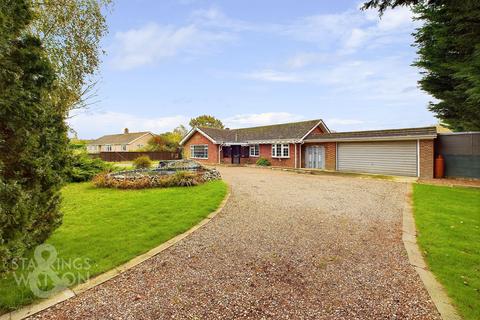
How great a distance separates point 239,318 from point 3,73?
4.13 metres

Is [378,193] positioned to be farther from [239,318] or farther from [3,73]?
[3,73]

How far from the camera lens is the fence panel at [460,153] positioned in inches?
592

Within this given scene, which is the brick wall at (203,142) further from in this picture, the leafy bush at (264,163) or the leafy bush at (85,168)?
the leafy bush at (85,168)

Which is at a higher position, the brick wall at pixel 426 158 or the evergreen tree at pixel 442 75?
the evergreen tree at pixel 442 75

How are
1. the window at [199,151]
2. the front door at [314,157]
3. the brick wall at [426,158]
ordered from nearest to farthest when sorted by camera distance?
the brick wall at [426,158], the front door at [314,157], the window at [199,151]

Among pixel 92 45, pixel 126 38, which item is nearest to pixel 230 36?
pixel 126 38

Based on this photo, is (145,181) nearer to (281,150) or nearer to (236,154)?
(281,150)

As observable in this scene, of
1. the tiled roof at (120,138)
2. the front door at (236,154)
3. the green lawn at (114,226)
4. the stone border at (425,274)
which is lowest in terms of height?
the stone border at (425,274)

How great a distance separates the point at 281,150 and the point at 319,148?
13.1ft

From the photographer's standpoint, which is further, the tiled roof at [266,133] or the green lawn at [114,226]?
the tiled roof at [266,133]

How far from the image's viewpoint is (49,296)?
3.45 meters

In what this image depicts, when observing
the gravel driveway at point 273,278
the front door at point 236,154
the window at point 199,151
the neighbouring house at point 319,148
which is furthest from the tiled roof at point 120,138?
the gravel driveway at point 273,278

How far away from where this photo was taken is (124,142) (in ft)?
183

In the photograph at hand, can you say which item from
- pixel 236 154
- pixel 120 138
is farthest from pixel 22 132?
pixel 120 138
